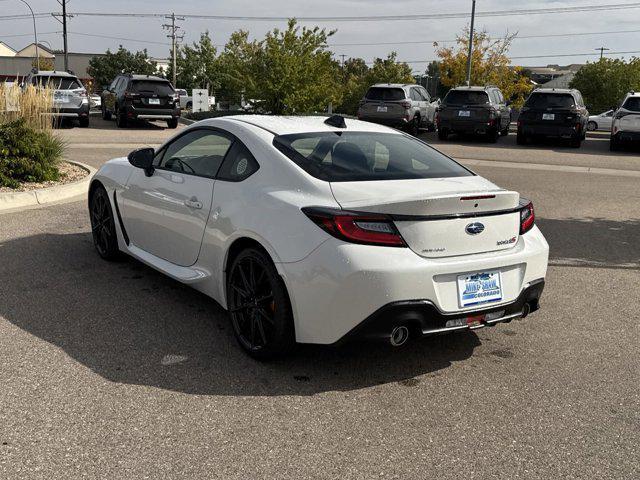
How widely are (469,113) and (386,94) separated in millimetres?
3016

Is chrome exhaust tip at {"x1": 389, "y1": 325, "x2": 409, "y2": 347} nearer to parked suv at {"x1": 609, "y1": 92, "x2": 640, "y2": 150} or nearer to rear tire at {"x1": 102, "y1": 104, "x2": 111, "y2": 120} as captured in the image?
parked suv at {"x1": 609, "y1": 92, "x2": 640, "y2": 150}

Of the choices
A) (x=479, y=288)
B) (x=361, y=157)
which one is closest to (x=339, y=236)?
(x=479, y=288)

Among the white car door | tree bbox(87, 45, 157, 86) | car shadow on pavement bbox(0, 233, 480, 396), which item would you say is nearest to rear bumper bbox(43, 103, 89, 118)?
car shadow on pavement bbox(0, 233, 480, 396)

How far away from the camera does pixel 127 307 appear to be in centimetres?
530

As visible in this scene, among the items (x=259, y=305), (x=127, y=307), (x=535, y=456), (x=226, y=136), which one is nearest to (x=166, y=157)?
(x=226, y=136)

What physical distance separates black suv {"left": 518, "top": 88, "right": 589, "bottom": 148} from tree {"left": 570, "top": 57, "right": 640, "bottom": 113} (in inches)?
1363

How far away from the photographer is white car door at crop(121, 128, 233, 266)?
488 centimetres

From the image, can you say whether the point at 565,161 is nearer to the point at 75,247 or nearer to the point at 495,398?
the point at 75,247

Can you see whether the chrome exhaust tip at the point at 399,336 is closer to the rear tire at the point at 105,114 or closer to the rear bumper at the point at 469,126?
the rear bumper at the point at 469,126

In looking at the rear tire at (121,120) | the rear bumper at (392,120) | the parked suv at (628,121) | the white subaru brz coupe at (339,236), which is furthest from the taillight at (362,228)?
the rear tire at (121,120)

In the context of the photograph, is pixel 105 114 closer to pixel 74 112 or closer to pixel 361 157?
pixel 74 112

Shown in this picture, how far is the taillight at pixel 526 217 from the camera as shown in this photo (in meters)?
4.38

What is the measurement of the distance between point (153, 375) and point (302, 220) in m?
1.26

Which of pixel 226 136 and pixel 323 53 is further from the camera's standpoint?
pixel 323 53
